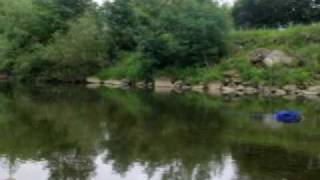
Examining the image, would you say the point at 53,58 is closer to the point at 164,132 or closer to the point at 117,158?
the point at 164,132

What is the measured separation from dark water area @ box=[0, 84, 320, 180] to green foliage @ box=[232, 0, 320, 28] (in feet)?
92.3

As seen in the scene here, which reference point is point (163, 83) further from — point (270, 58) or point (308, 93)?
point (308, 93)

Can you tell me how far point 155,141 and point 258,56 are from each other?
38.4 meters

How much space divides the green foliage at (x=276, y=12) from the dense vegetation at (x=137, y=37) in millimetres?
132

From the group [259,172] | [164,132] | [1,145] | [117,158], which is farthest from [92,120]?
[259,172]

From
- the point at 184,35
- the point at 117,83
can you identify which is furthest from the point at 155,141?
the point at 117,83

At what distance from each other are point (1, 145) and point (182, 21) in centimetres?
4414

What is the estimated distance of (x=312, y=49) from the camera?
6750 centimetres

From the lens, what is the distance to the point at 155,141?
31.7 m

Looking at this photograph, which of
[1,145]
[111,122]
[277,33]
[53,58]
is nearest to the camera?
[1,145]

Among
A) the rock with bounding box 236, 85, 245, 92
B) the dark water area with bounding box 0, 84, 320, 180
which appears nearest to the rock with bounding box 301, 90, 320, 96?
the rock with bounding box 236, 85, 245, 92

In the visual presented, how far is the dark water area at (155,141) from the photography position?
974 inches

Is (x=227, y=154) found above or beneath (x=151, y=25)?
beneath

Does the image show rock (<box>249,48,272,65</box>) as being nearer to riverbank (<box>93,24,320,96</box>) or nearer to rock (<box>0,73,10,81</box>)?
riverbank (<box>93,24,320,96</box>)
